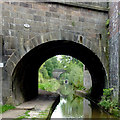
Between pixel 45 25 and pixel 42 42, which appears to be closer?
pixel 42 42

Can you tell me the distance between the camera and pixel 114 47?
6.48m

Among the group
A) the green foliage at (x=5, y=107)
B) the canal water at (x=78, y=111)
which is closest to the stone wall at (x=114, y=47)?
the canal water at (x=78, y=111)

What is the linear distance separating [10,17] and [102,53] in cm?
402

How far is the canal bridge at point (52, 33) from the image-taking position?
18.7 feet

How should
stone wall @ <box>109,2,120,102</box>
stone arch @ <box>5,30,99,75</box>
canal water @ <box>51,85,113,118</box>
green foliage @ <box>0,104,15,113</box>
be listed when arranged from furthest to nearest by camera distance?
canal water @ <box>51,85,113,118</box>
stone wall @ <box>109,2,120,102</box>
stone arch @ <box>5,30,99,75</box>
green foliage @ <box>0,104,15,113</box>

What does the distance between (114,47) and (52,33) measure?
257 centimetres

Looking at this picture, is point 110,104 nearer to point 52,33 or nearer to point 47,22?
point 52,33

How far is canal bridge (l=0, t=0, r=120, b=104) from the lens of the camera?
5711mm

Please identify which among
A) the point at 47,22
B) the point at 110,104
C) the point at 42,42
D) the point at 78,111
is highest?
the point at 47,22

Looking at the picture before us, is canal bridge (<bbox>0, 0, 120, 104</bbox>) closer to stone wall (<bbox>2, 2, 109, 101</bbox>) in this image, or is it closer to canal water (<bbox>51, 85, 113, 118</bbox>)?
stone wall (<bbox>2, 2, 109, 101</bbox>)

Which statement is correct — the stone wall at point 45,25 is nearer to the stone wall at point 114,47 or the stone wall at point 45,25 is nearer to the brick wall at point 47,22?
the brick wall at point 47,22

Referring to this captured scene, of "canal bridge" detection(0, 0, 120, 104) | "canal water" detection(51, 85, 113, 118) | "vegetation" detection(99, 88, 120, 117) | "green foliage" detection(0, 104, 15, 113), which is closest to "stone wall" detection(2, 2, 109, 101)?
"canal bridge" detection(0, 0, 120, 104)

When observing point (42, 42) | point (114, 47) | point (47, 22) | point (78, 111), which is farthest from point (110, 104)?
point (47, 22)

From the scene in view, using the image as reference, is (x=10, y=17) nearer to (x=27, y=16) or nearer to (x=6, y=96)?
(x=27, y=16)
